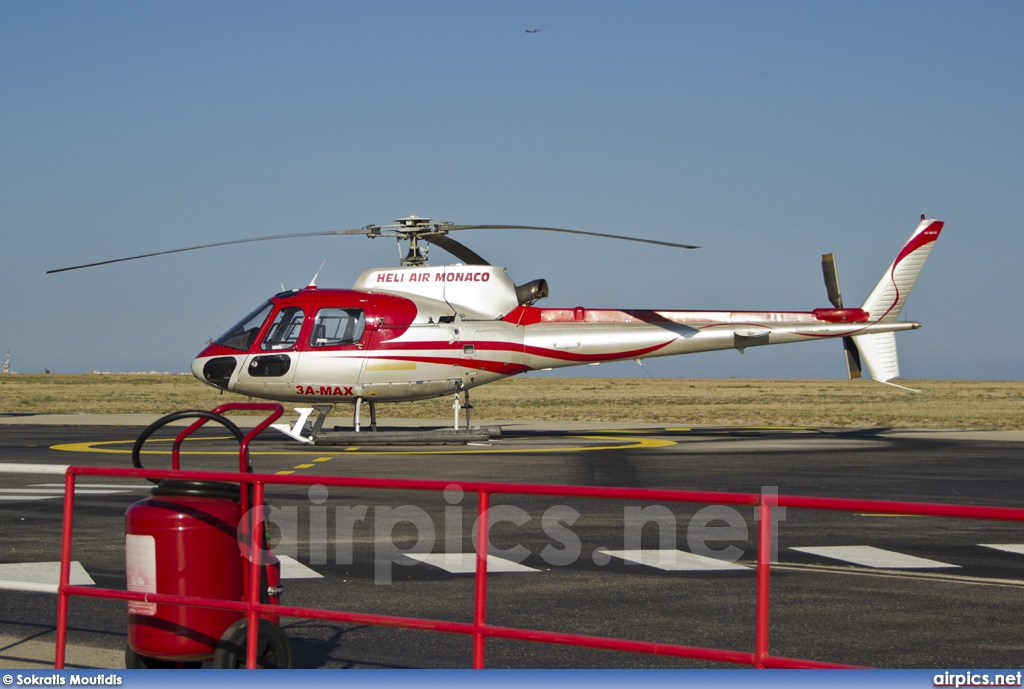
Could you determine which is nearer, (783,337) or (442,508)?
(442,508)

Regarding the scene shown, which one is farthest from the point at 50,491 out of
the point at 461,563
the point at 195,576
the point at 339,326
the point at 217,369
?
the point at 195,576

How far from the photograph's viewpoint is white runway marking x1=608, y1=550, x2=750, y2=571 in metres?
8.91

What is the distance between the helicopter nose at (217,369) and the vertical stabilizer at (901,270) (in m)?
12.6

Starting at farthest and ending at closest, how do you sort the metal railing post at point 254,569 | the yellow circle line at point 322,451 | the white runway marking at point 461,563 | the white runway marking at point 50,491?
the yellow circle line at point 322,451 → the white runway marking at point 50,491 → the white runway marking at point 461,563 → the metal railing post at point 254,569

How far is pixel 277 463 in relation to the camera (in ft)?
59.1

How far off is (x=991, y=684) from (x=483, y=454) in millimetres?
15818

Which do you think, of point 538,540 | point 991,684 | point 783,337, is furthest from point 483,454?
point 991,684

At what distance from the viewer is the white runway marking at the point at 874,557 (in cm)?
905

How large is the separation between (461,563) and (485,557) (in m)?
4.22

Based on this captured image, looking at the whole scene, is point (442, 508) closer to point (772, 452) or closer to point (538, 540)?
point (538, 540)

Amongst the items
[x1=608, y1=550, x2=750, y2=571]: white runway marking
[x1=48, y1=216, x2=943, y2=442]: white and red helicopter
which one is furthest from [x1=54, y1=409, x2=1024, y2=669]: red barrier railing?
[x1=48, y1=216, x2=943, y2=442]: white and red helicopter

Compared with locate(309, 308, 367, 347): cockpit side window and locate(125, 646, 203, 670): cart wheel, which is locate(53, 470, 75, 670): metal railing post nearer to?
locate(125, 646, 203, 670): cart wheel

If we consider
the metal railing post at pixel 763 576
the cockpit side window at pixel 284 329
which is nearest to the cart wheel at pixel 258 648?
the metal railing post at pixel 763 576

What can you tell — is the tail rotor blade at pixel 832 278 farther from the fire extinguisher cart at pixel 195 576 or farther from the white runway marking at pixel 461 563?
the fire extinguisher cart at pixel 195 576
